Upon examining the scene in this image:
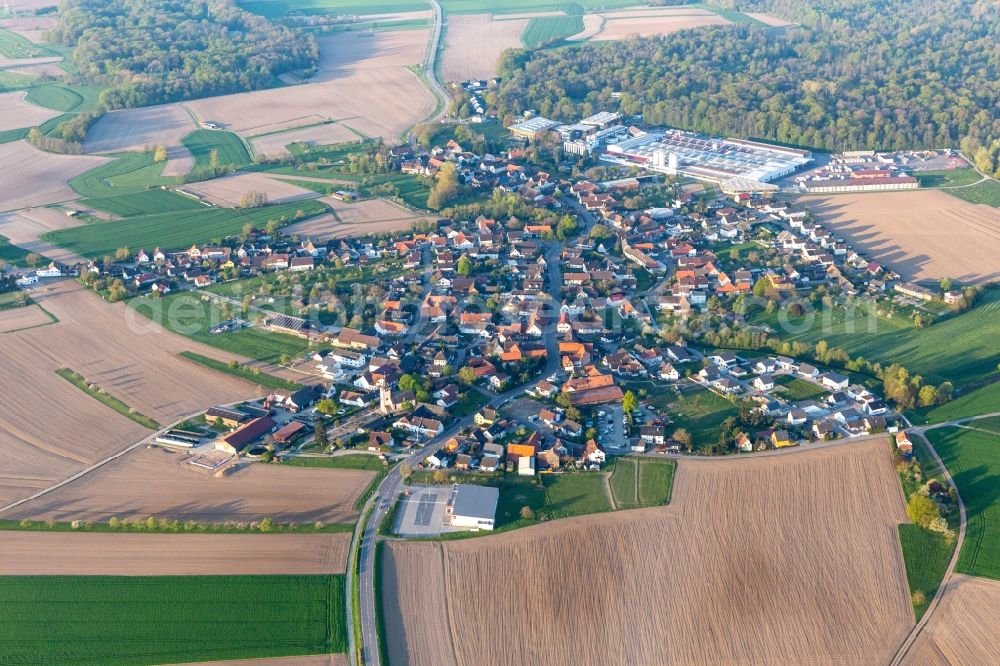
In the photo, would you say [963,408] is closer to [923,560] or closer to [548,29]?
[923,560]

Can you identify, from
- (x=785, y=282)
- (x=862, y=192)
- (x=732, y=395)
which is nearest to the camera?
(x=732, y=395)

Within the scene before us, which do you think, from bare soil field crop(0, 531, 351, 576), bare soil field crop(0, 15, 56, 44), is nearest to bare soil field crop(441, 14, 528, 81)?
bare soil field crop(0, 15, 56, 44)

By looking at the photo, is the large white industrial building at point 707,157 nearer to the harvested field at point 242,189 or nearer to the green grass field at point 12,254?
the harvested field at point 242,189

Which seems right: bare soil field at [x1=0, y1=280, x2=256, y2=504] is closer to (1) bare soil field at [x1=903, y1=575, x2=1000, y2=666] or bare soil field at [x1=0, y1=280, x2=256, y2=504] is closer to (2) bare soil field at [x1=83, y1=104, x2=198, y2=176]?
(2) bare soil field at [x1=83, y1=104, x2=198, y2=176]

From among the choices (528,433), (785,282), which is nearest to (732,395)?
(528,433)

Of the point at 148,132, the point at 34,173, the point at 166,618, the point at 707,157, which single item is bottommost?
the point at 166,618

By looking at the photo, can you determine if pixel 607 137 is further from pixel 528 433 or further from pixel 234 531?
pixel 234 531

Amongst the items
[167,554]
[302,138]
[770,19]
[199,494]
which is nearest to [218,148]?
[302,138]
